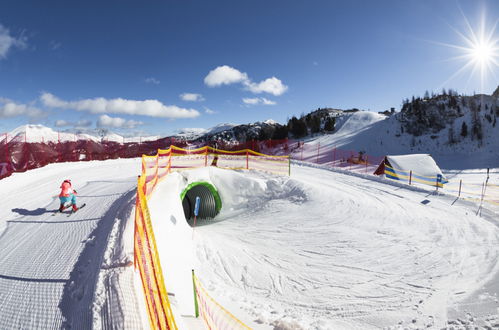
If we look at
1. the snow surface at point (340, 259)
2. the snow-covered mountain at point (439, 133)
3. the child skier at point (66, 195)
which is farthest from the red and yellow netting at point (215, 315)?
the snow-covered mountain at point (439, 133)

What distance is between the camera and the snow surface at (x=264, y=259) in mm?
3660

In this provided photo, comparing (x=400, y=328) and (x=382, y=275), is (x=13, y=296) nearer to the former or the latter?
(x=400, y=328)

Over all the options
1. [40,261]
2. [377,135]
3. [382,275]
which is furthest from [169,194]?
[377,135]

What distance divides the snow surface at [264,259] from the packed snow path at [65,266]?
0.02 meters

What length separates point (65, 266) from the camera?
4195mm

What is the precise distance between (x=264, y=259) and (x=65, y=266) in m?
5.84

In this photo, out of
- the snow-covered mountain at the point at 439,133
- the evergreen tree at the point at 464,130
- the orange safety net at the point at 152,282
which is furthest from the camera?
the evergreen tree at the point at 464,130

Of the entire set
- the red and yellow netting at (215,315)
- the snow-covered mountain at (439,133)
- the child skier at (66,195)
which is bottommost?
the red and yellow netting at (215,315)

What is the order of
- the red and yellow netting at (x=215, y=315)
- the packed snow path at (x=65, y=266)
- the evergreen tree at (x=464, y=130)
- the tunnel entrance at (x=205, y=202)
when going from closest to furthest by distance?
the packed snow path at (x=65, y=266), the red and yellow netting at (x=215, y=315), the tunnel entrance at (x=205, y=202), the evergreen tree at (x=464, y=130)

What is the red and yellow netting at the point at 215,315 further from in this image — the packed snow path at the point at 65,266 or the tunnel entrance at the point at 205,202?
the tunnel entrance at the point at 205,202

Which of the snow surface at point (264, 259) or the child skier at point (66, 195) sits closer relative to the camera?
the snow surface at point (264, 259)

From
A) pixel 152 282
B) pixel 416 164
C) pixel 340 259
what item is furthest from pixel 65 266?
pixel 416 164

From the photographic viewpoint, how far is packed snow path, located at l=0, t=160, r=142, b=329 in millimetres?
3102

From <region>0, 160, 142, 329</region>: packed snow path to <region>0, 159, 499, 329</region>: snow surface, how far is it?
22 millimetres
